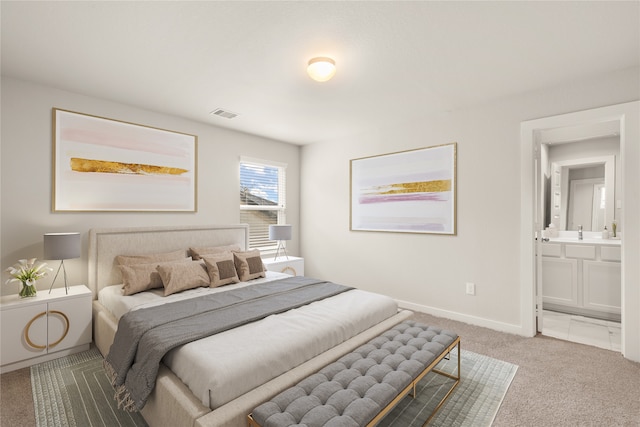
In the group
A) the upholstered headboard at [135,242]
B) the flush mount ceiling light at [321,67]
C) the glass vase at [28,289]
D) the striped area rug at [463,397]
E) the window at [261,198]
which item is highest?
the flush mount ceiling light at [321,67]

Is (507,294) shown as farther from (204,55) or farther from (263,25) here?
(204,55)

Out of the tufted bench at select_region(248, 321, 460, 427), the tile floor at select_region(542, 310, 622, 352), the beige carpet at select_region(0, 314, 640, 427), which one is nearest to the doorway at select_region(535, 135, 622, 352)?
the tile floor at select_region(542, 310, 622, 352)

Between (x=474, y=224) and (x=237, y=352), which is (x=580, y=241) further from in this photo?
(x=237, y=352)

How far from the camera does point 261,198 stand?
488cm

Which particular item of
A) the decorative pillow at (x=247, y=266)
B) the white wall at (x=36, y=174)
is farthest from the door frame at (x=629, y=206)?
the white wall at (x=36, y=174)

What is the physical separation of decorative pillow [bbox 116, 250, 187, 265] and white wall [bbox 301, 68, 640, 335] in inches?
97.8

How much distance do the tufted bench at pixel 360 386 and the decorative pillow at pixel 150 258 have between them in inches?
93.3

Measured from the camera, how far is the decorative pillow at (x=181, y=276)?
2.84 meters

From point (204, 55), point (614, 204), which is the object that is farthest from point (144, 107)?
point (614, 204)

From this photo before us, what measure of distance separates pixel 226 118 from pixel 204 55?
1541 mm

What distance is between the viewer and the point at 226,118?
3.92m

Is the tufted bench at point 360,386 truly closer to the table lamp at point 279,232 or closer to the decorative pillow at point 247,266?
the decorative pillow at point 247,266

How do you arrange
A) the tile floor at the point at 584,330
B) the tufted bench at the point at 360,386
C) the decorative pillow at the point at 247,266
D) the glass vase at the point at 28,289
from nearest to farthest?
1. the tufted bench at the point at 360,386
2. the glass vase at the point at 28,289
3. the tile floor at the point at 584,330
4. the decorative pillow at the point at 247,266

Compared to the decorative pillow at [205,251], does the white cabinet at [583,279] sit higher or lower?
lower
